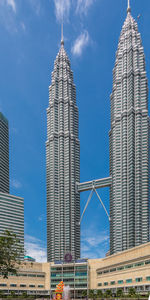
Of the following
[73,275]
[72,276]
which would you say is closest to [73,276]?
[73,275]

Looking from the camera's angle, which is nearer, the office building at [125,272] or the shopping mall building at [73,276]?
the office building at [125,272]

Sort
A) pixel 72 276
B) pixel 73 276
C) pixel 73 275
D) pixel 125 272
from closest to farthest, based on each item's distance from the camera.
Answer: pixel 125 272 → pixel 73 276 → pixel 73 275 → pixel 72 276

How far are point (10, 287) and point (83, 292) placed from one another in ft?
109

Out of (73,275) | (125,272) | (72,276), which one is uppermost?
(125,272)

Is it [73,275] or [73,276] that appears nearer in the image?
[73,276]

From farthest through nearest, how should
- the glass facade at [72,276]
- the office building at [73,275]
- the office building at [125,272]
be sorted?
1. the glass facade at [72,276]
2. the office building at [73,275]
3. the office building at [125,272]

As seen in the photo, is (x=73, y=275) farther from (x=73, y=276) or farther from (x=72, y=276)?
(x=72, y=276)

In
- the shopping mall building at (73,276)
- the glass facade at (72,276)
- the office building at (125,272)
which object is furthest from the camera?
the glass facade at (72,276)

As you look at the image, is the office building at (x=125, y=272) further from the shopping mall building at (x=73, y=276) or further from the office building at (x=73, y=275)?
the office building at (x=73, y=275)

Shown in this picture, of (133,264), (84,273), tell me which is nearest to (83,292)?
(84,273)

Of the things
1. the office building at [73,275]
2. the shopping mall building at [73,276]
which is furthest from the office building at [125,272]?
the office building at [73,275]

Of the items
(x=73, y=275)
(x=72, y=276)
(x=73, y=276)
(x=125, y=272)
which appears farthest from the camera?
(x=72, y=276)

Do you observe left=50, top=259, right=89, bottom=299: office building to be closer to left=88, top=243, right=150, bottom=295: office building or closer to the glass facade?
the glass facade

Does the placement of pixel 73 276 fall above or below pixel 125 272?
below
